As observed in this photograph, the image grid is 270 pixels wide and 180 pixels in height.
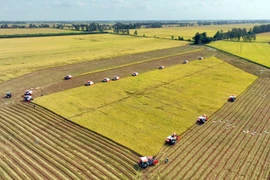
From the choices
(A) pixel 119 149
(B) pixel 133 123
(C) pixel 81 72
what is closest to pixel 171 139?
(A) pixel 119 149

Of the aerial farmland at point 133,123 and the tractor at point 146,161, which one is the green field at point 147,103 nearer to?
the aerial farmland at point 133,123

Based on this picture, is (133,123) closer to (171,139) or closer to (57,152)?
(171,139)

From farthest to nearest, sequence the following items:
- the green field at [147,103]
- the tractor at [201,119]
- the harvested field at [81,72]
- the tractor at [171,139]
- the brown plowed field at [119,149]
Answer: the harvested field at [81,72], the tractor at [201,119], the green field at [147,103], the tractor at [171,139], the brown plowed field at [119,149]

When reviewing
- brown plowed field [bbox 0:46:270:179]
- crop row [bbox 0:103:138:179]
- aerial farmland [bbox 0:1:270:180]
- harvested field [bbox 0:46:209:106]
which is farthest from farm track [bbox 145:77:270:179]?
harvested field [bbox 0:46:209:106]

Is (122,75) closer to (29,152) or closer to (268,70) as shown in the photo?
(29,152)

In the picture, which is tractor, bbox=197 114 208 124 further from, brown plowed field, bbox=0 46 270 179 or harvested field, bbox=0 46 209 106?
harvested field, bbox=0 46 209 106

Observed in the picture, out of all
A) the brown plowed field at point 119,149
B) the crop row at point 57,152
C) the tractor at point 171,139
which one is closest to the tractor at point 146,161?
the brown plowed field at point 119,149
